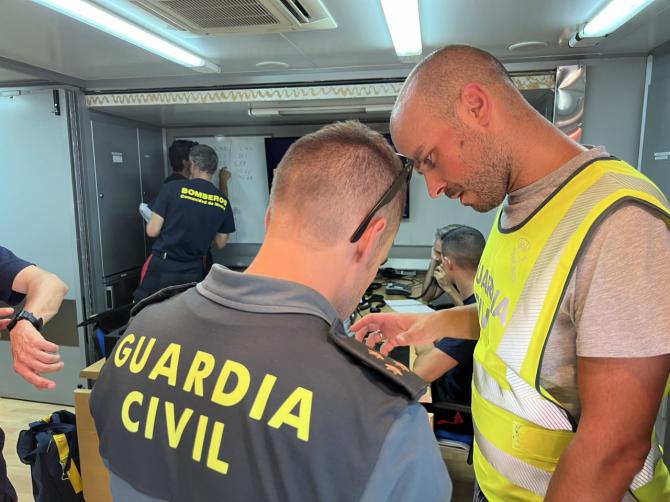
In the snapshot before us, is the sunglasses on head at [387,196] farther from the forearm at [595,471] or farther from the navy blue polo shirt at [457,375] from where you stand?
the navy blue polo shirt at [457,375]

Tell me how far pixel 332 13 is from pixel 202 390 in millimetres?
1782

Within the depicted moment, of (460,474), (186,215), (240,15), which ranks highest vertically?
(240,15)

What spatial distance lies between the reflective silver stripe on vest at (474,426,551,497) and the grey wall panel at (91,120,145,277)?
10.6 feet

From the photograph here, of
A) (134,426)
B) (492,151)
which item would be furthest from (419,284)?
(134,426)

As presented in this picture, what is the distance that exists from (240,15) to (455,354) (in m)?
1.73

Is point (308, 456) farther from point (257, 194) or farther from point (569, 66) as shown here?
point (257, 194)

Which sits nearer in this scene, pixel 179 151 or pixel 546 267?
pixel 546 267

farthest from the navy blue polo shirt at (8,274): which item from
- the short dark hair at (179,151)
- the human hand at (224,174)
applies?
the human hand at (224,174)

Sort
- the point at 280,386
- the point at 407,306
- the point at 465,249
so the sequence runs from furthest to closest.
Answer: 1. the point at 407,306
2. the point at 465,249
3. the point at 280,386

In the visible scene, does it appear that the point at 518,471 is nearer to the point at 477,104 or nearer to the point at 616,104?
the point at 477,104

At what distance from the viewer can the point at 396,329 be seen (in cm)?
138

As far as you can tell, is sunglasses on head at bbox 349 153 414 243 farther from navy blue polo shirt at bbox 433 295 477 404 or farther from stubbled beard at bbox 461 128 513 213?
navy blue polo shirt at bbox 433 295 477 404

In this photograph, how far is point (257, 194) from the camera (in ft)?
14.1

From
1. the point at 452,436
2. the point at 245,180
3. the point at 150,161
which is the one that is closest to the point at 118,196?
the point at 150,161
